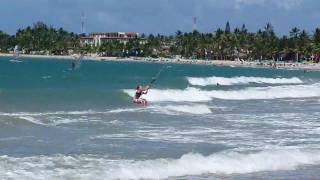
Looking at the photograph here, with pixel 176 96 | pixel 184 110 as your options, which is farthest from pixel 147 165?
pixel 176 96

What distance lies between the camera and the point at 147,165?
565 inches

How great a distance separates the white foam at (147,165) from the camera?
13.5 metres

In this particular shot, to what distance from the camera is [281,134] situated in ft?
70.7

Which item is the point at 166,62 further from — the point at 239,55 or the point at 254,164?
the point at 254,164

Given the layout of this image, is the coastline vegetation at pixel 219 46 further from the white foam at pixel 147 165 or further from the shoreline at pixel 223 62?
the white foam at pixel 147 165

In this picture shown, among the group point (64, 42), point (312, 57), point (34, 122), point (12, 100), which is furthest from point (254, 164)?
point (64, 42)

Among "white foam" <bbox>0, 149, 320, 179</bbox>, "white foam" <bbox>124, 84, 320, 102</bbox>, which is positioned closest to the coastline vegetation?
"white foam" <bbox>124, 84, 320, 102</bbox>

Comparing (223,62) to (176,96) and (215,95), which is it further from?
(176,96)

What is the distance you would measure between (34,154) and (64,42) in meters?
184

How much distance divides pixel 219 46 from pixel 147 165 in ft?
504

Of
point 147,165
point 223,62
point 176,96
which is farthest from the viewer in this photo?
point 223,62

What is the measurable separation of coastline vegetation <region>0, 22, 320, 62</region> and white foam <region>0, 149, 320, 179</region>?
12839cm

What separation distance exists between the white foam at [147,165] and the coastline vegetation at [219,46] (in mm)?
128388

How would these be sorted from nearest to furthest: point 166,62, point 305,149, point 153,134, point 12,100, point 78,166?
1. point 78,166
2. point 305,149
3. point 153,134
4. point 12,100
5. point 166,62
